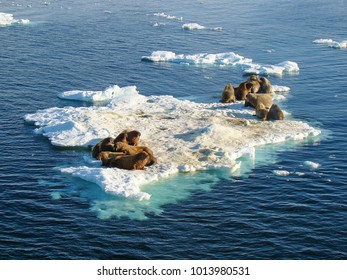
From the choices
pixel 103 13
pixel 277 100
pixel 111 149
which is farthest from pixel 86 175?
pixel 103 13

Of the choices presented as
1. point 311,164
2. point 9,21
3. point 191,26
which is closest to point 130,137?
point 311,164

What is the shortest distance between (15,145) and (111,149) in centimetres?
790

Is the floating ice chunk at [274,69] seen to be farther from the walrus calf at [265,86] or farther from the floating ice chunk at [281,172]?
the floating ice chunk at [281,172]

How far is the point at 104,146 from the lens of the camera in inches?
1607

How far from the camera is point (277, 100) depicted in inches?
2271

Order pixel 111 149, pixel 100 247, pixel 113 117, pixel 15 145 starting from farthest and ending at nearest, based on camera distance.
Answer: pixel 113 117 < pixel 15 145 < pixel 111 149 < pixel 100 247

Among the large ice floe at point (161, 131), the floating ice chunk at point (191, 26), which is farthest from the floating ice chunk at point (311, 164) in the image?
the floating ice chunk at point (191, 26)

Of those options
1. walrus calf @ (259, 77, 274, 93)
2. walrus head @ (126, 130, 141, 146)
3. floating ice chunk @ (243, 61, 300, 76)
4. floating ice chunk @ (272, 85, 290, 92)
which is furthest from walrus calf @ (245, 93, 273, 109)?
walrus head @ (126, 130, 141, 146)

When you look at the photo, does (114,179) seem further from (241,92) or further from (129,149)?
(241,92)

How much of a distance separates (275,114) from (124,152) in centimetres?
1546

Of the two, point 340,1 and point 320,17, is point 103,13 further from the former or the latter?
point 340,1

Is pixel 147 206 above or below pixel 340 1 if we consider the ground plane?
below

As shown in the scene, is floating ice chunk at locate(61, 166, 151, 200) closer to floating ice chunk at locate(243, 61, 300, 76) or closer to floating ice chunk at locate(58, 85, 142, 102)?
floating ice chunk at locate(58, 85, 142, 102)

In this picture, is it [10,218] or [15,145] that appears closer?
[10,218]
